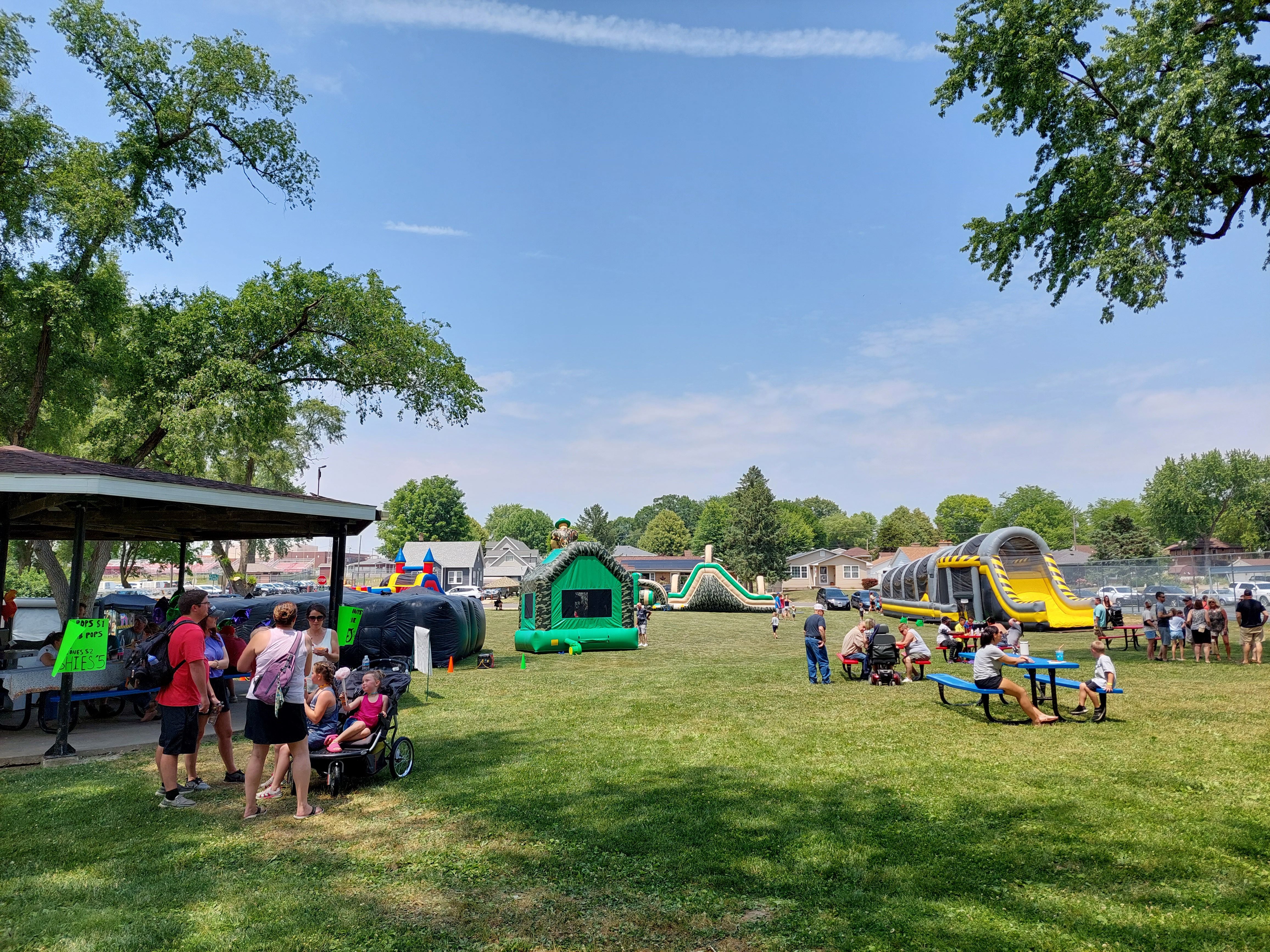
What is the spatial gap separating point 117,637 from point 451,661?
630cm

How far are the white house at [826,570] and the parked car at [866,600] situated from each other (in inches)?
1902

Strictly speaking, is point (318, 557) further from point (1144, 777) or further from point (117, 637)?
point (1144, 777)

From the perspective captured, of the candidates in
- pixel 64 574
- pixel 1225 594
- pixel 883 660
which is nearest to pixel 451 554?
pixel 64 574

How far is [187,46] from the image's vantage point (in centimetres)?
1731

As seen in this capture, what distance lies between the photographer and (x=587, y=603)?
21719mm

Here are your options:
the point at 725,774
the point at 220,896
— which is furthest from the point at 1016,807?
the point at 220,896

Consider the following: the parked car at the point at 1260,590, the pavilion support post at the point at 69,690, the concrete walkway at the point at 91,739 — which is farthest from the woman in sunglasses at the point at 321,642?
the parked car at the point at 1260,590

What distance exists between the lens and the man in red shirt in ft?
21.7

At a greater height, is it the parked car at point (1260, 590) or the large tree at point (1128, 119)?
the large tree at point (1128, 119)

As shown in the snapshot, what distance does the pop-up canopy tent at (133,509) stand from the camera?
834cm

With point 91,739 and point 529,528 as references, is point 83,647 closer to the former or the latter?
point 91,739

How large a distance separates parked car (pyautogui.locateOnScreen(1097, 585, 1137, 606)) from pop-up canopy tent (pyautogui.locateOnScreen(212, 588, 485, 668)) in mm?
25341

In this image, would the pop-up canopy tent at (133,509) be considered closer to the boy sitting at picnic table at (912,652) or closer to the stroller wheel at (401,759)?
the stroller wheel at (401,759)

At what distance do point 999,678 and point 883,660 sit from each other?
384 centimetres
